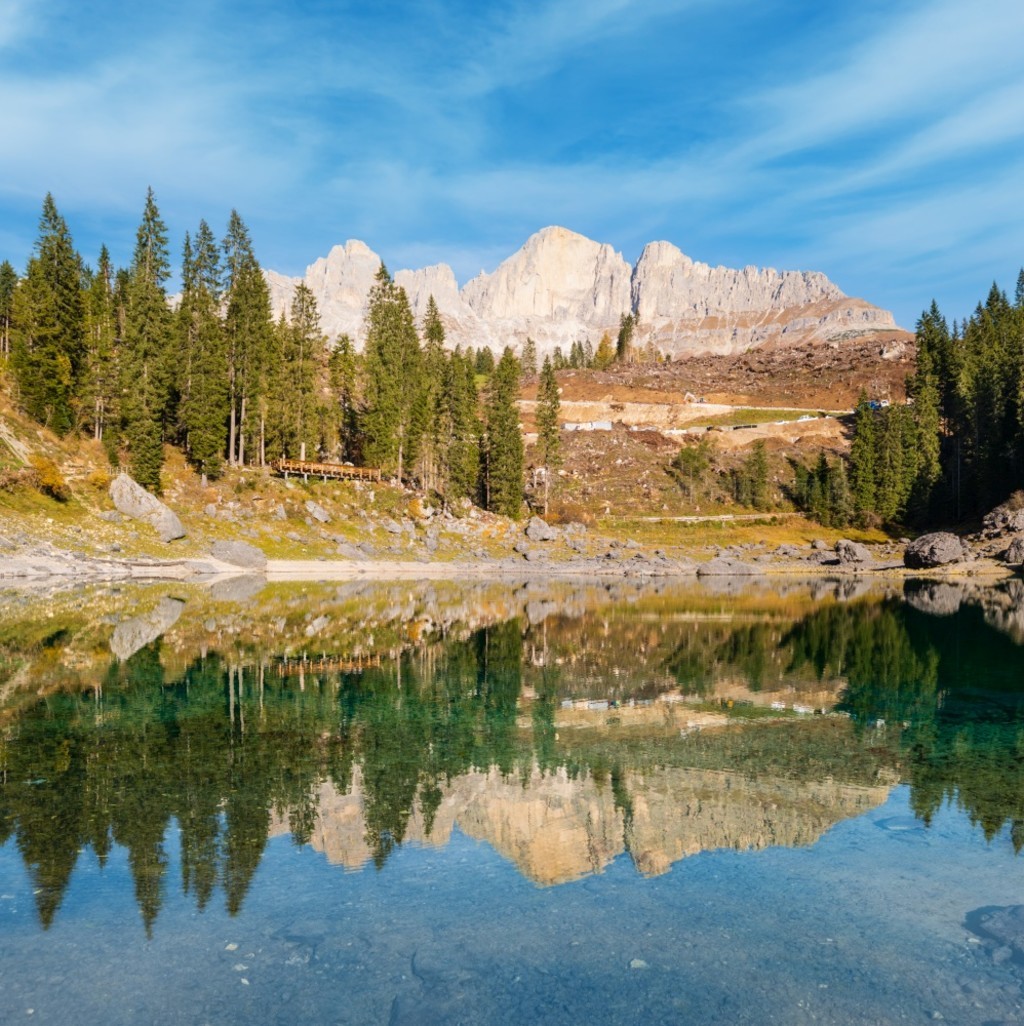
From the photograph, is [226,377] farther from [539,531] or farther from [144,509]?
[539,531]

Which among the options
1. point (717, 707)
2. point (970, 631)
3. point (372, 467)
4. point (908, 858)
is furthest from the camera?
point (372, 467)

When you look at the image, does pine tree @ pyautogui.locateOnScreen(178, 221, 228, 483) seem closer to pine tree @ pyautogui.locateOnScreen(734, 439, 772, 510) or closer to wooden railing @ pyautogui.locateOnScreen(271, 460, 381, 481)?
wooden railing @ pyautogui.locateOnScreen(271, 460, 381, 481)

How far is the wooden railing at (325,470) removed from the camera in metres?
78.1

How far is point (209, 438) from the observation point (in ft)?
231

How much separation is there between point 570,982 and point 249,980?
333 centimetres

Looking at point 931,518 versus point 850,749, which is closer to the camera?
point 850,749

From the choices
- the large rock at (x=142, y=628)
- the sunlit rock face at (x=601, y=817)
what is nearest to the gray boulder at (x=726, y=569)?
the large rock at (x=142, y=628)

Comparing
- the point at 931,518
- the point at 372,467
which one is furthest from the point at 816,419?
the point at 372,467

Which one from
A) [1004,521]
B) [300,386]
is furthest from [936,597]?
[300,386]

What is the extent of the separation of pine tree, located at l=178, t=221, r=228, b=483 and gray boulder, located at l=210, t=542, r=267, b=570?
10.9 metres

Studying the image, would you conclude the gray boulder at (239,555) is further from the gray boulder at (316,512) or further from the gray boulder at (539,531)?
the gray boulder at (539,531)

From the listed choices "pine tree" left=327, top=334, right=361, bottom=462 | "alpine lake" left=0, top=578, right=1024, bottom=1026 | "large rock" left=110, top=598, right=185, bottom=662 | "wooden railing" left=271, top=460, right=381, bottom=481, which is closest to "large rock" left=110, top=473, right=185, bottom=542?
"wooden railing" left=271, top=460, right=381, bottom=481

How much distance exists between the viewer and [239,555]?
63.9 m

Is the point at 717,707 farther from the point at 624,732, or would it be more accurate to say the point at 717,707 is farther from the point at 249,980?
the point at 249,980
